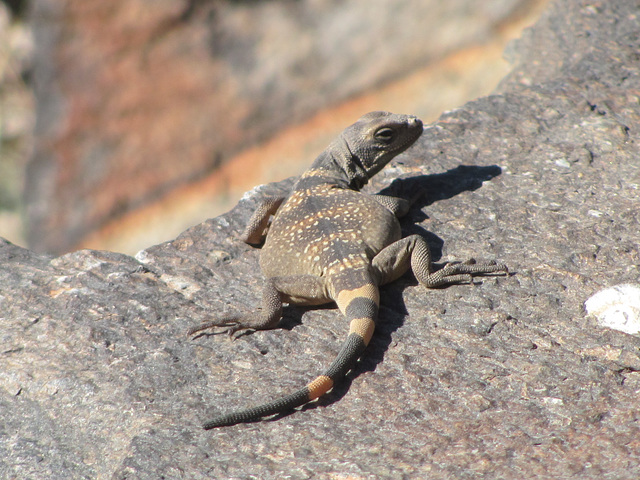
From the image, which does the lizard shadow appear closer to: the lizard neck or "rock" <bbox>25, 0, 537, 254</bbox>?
the lizard neck

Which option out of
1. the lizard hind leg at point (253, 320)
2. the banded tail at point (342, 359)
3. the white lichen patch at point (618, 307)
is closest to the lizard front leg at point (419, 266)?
the banded tail at point (342, 359)

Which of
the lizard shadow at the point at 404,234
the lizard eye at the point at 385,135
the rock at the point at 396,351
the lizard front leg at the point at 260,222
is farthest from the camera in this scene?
the lizard eye at the point at 385,135

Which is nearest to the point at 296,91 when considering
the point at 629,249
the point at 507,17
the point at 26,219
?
the point at 507,17

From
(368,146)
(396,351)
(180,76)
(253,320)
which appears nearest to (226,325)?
(253,320)

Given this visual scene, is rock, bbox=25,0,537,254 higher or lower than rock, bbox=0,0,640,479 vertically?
higher

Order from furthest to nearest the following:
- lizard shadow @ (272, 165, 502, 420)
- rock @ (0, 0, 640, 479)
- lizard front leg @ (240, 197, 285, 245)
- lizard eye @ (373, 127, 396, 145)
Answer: lizard eye @ (373, 127, 396, 145)
lizard front leg @ (240, 197, 285, 245)
lizard shadow @ (272, 165, 502, 420)
rock @ (0, 0, 640, 479)

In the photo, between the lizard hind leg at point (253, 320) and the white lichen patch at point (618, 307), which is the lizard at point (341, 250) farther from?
the white lichen patch at point (618, 307)

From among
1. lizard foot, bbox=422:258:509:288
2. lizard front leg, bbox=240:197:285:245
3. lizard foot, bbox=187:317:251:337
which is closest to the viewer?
lizard foot, bbox=187:317:251:337

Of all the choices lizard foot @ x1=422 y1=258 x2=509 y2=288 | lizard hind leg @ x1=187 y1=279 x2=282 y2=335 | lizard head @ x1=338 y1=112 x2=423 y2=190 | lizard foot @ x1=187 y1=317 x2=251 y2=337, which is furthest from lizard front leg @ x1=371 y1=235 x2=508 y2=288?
lizard head @ x1=338 y1=112 x2=423 y2=190
